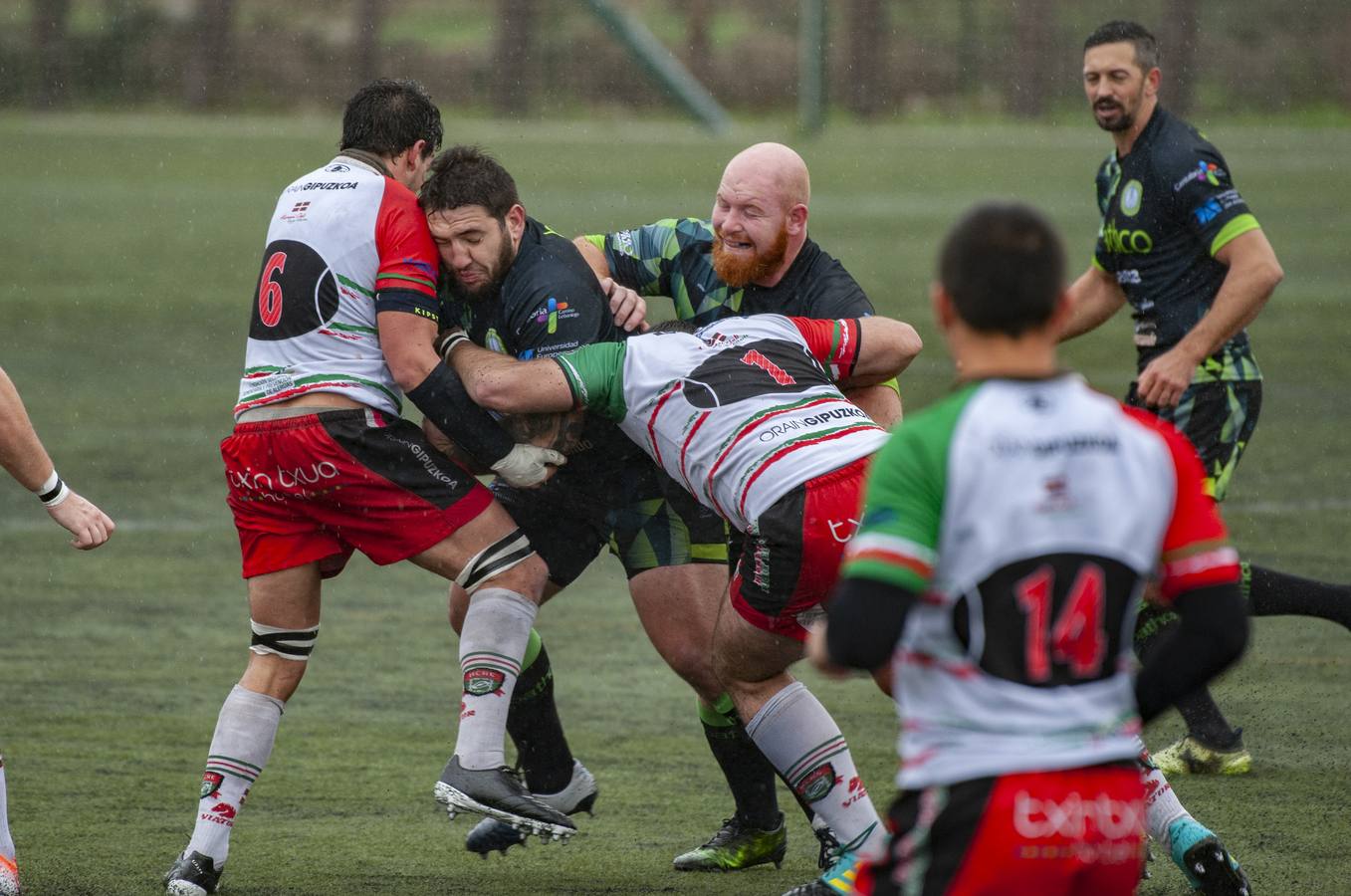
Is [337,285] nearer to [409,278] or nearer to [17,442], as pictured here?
[409,278]

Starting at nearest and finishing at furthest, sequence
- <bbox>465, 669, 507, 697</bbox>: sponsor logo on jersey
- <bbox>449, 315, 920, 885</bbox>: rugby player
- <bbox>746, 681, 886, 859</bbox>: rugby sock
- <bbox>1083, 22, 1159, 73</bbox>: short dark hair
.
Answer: <bbox>449, 315, 920, 885</bbox>: rugby player, <bbox>746, 681, 886, 859</bbox>: rugby sock, <bbox>465, 669, 507, 697</bbox>: sponsor logo on jersey, <bbox>1083, 22, 1159, 73</bbox>: short dark hair

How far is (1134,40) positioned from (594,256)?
7.32ft

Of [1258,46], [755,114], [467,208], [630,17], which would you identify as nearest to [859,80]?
[755,114]

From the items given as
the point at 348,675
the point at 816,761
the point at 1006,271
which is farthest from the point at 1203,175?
the point at 1006,271

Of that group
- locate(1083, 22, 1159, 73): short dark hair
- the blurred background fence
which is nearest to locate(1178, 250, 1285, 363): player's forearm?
locate(1083, 22, 1159, 73): short dark hair

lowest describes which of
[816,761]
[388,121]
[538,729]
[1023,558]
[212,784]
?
[538,729]

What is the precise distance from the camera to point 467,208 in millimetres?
4836

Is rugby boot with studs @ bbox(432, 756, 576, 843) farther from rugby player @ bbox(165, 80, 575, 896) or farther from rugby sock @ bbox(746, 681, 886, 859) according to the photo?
rugby sock @ bbox(746, 681, 886, 859)

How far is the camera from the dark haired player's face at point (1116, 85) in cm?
632

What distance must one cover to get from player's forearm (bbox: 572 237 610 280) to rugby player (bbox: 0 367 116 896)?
1543mm

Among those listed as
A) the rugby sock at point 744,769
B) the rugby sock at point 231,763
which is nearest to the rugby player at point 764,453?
the rugby sock at point 744,769

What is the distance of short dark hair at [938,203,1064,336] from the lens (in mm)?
2760

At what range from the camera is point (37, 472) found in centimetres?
455

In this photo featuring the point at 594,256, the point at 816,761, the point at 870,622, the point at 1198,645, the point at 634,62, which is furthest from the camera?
the point at 634,62
